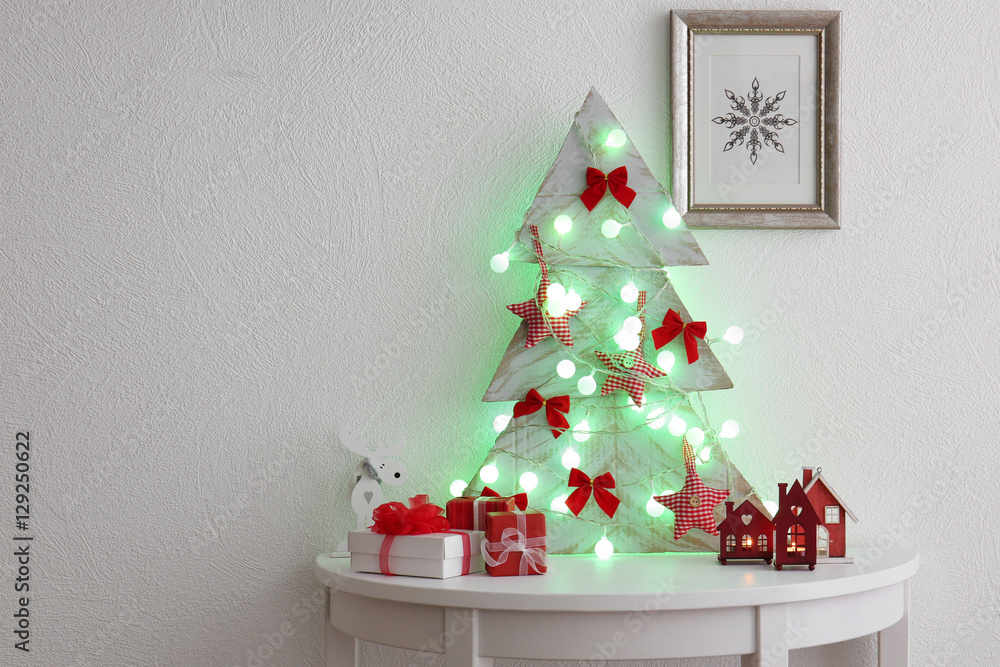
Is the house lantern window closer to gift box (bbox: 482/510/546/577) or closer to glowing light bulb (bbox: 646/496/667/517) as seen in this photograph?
glowing light bulb (bbox: 646/496/667/517)

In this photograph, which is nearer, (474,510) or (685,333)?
(474,510)

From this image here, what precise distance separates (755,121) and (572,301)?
0.50 m

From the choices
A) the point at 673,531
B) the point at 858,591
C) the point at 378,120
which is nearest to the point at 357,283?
the point at 378,120

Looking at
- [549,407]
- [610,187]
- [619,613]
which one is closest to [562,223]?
[610,187]

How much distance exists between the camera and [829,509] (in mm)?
1243

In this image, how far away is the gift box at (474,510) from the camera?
48.1 inches

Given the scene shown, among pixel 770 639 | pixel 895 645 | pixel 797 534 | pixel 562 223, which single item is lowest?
pixel 895 645

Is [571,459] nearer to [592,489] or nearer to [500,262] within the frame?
[592,489]

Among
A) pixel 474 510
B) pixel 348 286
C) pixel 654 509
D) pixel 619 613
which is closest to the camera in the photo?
pixel 619 613

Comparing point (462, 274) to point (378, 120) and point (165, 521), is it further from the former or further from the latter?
point (165, 521)

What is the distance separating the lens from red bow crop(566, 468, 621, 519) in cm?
131

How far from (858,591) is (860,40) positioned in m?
1.00

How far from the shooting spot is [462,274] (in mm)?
1433

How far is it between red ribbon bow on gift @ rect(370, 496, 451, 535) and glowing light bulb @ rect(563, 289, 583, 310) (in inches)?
16.4
